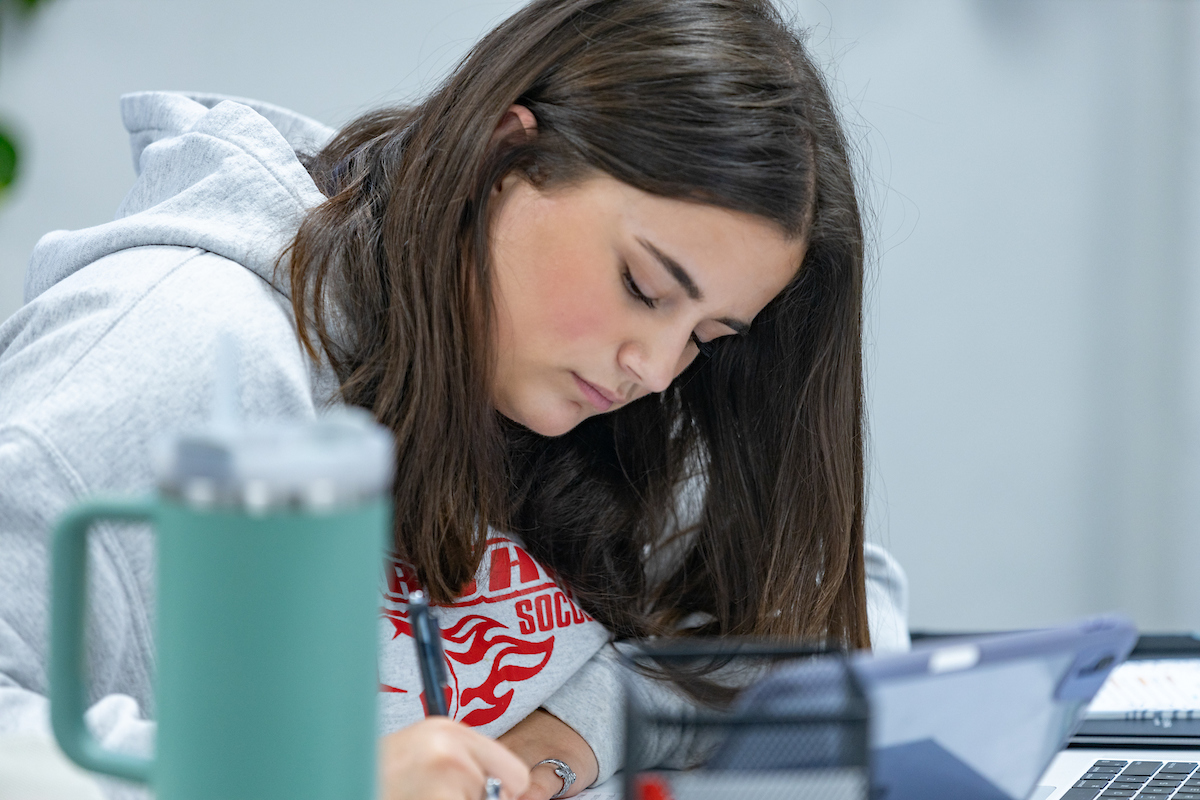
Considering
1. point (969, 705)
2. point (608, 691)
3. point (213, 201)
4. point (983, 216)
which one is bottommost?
point (608, 691)

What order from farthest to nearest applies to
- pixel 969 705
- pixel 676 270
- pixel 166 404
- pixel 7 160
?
pixel 7 160, pixel 676 270, pixel 166 404, pixel 969 705

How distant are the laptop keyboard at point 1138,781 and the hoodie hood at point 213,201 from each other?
2.01ft

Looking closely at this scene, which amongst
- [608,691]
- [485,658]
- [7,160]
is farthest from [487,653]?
[7,160]

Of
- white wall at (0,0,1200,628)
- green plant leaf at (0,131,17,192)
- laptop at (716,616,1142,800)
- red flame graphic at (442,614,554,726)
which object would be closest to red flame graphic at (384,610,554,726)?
red flame graphic at (442,614,554,726)

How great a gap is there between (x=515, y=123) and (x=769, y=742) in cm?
57

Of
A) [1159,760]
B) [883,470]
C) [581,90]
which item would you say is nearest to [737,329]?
[581,90]

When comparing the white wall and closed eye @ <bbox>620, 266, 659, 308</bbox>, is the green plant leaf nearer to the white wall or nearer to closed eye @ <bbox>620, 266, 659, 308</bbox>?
the white wall

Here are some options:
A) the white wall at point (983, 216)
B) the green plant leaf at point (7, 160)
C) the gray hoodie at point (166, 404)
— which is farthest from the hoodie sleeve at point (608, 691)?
→ the green plant leaf at point (7, 160)

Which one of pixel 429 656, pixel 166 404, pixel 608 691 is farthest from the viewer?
pixel 608 691

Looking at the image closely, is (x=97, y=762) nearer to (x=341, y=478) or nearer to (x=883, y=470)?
(x=341, y=478)

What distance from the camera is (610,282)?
0.79m

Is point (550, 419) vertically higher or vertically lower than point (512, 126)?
lower

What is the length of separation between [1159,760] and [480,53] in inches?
26.8

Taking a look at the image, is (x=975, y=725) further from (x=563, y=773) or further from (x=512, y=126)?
(x=512, y=126)
